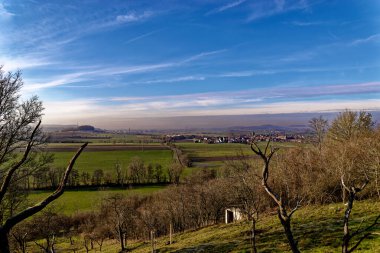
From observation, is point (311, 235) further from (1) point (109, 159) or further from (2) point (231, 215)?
(1) point (109, 159)

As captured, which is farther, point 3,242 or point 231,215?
point 231,215

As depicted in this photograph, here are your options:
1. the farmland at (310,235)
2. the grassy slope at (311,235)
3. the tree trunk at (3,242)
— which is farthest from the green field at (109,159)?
the tree trunk at (3,242)

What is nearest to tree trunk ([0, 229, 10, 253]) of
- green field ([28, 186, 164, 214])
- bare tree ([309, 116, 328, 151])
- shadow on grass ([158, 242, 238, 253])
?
shadow on grass ([158, 242, 238, 253])

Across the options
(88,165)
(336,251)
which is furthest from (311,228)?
(88,165)

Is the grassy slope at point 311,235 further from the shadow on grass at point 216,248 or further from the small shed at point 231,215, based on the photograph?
the small shed at point 231,215

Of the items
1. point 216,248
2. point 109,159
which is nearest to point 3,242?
point 216,248

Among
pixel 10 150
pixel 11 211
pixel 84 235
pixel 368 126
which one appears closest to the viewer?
pixel 10 150

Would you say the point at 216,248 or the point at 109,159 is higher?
the point at 216,248

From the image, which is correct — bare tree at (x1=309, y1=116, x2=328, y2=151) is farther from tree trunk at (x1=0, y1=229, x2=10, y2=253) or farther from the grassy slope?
tree trunk at (x1=0, y1=229, x2=10, y2=253)

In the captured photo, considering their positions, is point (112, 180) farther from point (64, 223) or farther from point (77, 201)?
point (64, 223)
